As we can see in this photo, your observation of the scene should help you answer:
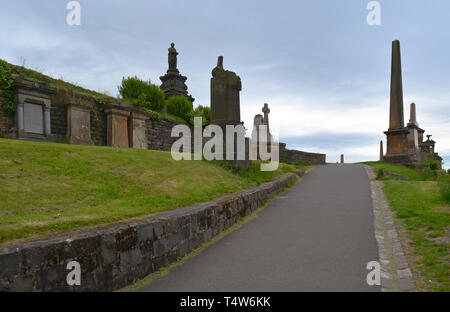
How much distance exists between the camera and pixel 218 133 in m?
11.1

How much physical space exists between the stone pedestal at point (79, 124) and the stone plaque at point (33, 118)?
3.92 feet

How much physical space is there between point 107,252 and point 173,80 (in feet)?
101

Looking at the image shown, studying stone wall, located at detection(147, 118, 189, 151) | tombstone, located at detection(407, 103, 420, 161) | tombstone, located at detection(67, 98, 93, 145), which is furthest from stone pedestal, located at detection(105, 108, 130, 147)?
tombstone, located at detection(407, 103, 420, 161)

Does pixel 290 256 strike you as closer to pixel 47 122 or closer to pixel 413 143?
pixel 47 122

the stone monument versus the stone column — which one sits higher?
the stone monument

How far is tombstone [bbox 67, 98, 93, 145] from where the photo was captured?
45.4 feet

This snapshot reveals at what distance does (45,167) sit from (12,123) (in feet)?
26.5

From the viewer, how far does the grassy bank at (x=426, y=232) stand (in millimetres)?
3506

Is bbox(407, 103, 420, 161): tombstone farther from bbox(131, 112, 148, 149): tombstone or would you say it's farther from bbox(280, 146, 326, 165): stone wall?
bbox(131, 112, 148, 149): tombstone

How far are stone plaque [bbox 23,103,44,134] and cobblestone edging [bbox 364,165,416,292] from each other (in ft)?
42.4

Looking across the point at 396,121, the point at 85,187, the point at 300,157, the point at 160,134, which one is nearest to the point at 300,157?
the point at 300,157

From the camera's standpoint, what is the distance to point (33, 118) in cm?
1259

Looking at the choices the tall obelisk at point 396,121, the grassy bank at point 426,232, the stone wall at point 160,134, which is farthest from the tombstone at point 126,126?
the tall obelisk at point 396,121
